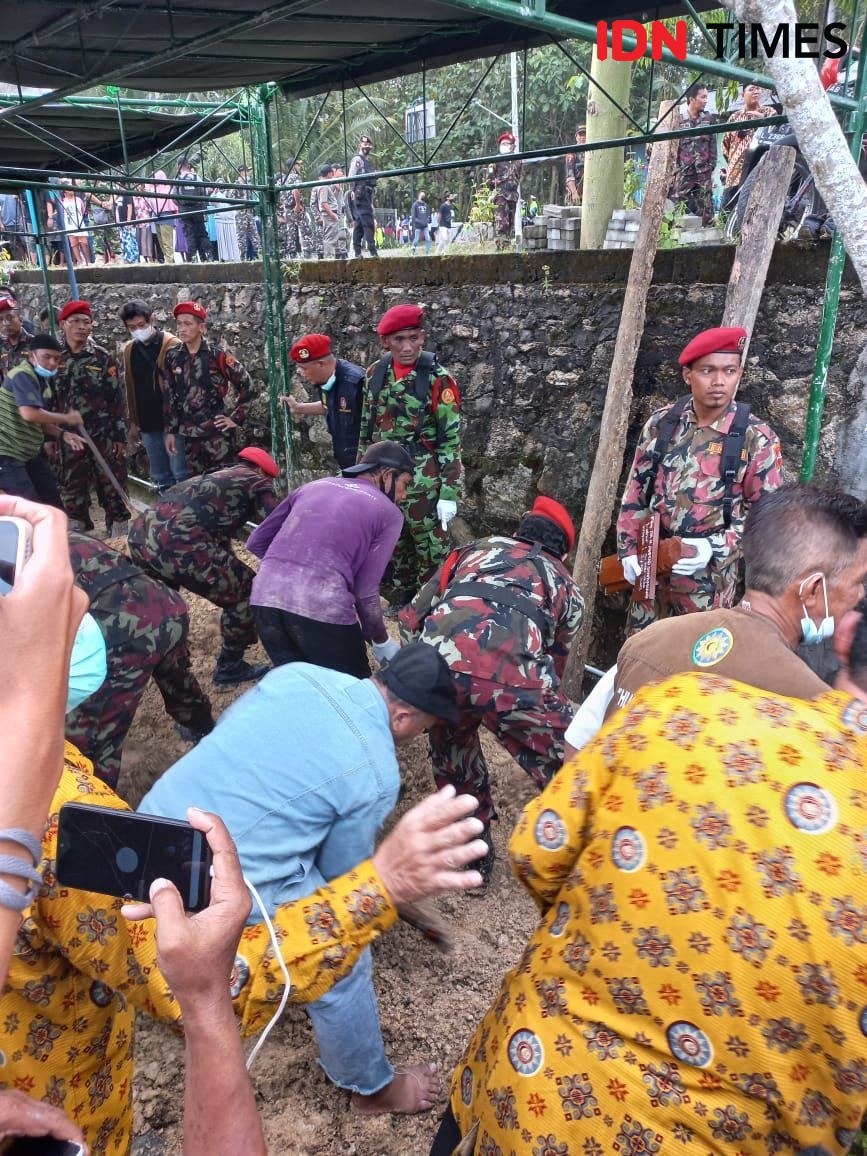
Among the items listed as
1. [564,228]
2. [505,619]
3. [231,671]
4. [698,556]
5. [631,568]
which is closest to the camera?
[505,619]

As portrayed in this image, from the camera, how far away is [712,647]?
1490mm

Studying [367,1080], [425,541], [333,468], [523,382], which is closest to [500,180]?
[333,468]

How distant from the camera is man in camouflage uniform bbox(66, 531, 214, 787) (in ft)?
8.08

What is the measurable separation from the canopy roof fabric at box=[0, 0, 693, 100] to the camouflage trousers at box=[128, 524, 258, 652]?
2231mm

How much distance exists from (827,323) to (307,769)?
9.40ft

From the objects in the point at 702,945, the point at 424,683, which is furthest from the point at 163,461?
the point at 702,945

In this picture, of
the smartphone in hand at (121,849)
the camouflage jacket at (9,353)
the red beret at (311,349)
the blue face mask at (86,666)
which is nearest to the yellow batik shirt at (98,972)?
the smartphone in hand at (121,849)

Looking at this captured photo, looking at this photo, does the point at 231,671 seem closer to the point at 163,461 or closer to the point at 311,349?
the point at 311,349

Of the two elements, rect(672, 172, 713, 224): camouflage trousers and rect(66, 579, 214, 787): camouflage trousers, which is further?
rect(672, 172, 713, 224): camouflage trousers

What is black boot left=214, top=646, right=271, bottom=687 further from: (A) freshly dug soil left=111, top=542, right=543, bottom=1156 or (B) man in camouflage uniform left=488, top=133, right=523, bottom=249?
(B) man in camouflage uniform left=488, top=133, right=523, bottom=249

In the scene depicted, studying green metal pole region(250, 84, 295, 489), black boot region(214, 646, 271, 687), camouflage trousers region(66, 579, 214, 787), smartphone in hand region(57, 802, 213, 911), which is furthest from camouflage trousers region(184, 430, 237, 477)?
smartphone in hand region(57, 802, 213, 911)

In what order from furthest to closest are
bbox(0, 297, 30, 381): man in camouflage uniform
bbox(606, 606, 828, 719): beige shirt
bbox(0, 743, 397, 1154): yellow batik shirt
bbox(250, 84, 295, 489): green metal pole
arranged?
bbox(0, 297, 30, 381): man in camouflage uniform → bbox(250, 84, 295, 489): green metal pole → bbox(606, 606, 828, 719): beige shirt → bbox(0, 743, 397, 1154): yellow batik shirt

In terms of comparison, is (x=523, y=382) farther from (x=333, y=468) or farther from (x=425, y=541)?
(x=333, y=468)

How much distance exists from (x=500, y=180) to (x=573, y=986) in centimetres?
1036
